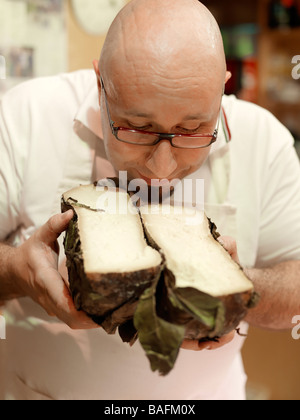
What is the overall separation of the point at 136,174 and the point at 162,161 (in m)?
0.07

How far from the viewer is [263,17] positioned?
8.07 ft

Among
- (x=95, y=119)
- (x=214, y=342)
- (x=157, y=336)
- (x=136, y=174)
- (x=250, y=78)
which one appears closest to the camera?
(x=157, y=336)

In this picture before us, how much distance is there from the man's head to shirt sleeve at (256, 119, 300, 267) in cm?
33

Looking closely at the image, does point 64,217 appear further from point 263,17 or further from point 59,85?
point 263,17

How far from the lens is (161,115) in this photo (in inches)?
25.3

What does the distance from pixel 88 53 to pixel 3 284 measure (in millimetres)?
494

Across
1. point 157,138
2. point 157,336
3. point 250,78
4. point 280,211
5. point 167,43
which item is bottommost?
point 250,78

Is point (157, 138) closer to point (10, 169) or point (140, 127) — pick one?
point (140, 127)

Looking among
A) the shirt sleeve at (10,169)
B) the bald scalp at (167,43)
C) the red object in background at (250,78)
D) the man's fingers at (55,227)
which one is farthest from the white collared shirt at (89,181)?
the red object in background at (250,78)

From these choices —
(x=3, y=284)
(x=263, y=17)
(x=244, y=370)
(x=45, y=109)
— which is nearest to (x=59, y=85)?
(x=45, y=109)

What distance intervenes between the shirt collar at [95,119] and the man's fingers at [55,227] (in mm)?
246

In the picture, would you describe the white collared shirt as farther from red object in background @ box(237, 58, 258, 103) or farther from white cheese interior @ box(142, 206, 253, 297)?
red object in background @ box(237, 58, 258, 103)

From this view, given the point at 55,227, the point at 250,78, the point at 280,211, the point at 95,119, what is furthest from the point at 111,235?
the point at 250,78

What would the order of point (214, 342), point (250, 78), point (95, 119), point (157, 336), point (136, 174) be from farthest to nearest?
point (250, 78), point (95, 119), point (136, 174), point (214, 342), point (157, 336)
